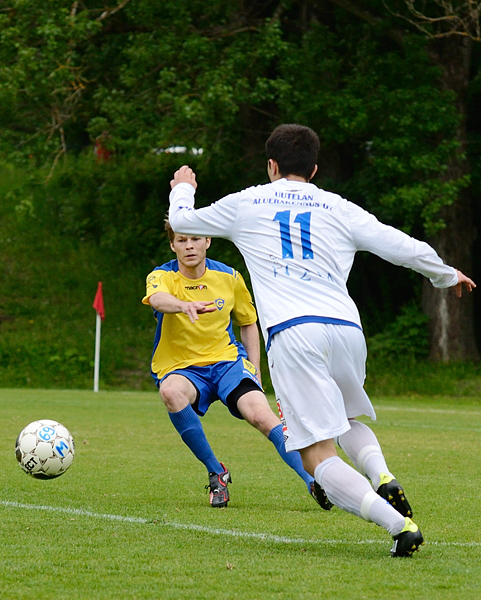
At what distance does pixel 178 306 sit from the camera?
5.50 meters

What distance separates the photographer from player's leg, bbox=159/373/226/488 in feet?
21.2

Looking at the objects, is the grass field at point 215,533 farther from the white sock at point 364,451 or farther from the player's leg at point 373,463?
the white sock at point 364,451

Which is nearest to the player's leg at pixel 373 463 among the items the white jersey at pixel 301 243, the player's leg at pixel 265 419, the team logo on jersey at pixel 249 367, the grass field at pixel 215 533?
the grass field at pixel 215 533

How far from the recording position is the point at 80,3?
21.5 m

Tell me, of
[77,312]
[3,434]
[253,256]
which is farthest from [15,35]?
[253,256]

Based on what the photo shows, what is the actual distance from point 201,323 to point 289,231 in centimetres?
235

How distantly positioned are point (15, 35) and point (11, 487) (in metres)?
15.4

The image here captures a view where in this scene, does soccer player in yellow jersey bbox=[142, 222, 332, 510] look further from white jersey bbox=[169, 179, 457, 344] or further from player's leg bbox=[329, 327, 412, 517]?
white jersey bbox=[169, 179, 457, 344]

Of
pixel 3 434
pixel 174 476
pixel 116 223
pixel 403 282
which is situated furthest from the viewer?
pixel 116 223

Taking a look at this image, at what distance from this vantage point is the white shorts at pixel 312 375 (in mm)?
4434

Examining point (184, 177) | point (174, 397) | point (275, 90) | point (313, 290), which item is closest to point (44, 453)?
point (174, 397)

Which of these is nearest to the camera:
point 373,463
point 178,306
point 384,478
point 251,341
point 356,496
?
point 356,496

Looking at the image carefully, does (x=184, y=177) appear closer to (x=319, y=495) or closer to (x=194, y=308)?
(x=194, y=308)

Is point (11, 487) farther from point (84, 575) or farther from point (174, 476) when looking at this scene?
point (84, 575)
